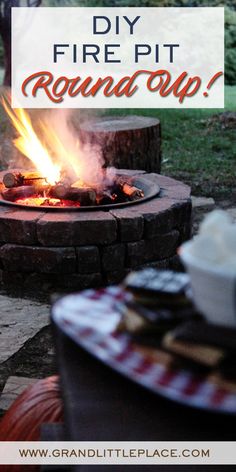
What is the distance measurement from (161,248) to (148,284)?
120 inches

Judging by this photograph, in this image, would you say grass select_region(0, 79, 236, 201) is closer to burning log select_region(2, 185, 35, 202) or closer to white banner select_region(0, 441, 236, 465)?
burning log select_region(2, 185, 35, 202)

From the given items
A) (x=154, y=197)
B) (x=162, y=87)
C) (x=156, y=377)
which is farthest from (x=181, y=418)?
(x=162, y=87)

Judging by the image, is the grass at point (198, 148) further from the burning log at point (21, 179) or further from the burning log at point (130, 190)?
the burning log at point (21, 179)

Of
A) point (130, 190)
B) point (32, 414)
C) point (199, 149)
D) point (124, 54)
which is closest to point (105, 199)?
point (130, 190)

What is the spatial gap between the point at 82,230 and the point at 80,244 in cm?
10

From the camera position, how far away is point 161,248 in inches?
183

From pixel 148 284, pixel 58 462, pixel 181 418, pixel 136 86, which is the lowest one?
pixel 136 86

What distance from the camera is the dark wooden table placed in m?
1.39

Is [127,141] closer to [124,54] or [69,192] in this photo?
[69,192]

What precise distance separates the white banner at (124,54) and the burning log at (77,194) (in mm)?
7956

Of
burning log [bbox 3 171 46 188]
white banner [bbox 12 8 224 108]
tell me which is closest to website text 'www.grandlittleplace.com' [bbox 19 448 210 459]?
burning log [bbox 3 171 46 188]

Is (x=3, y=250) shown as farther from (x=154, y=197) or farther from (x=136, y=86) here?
(x=136, y=86)

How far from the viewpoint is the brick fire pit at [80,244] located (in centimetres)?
435

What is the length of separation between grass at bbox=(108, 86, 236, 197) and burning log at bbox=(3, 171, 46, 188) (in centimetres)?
235
